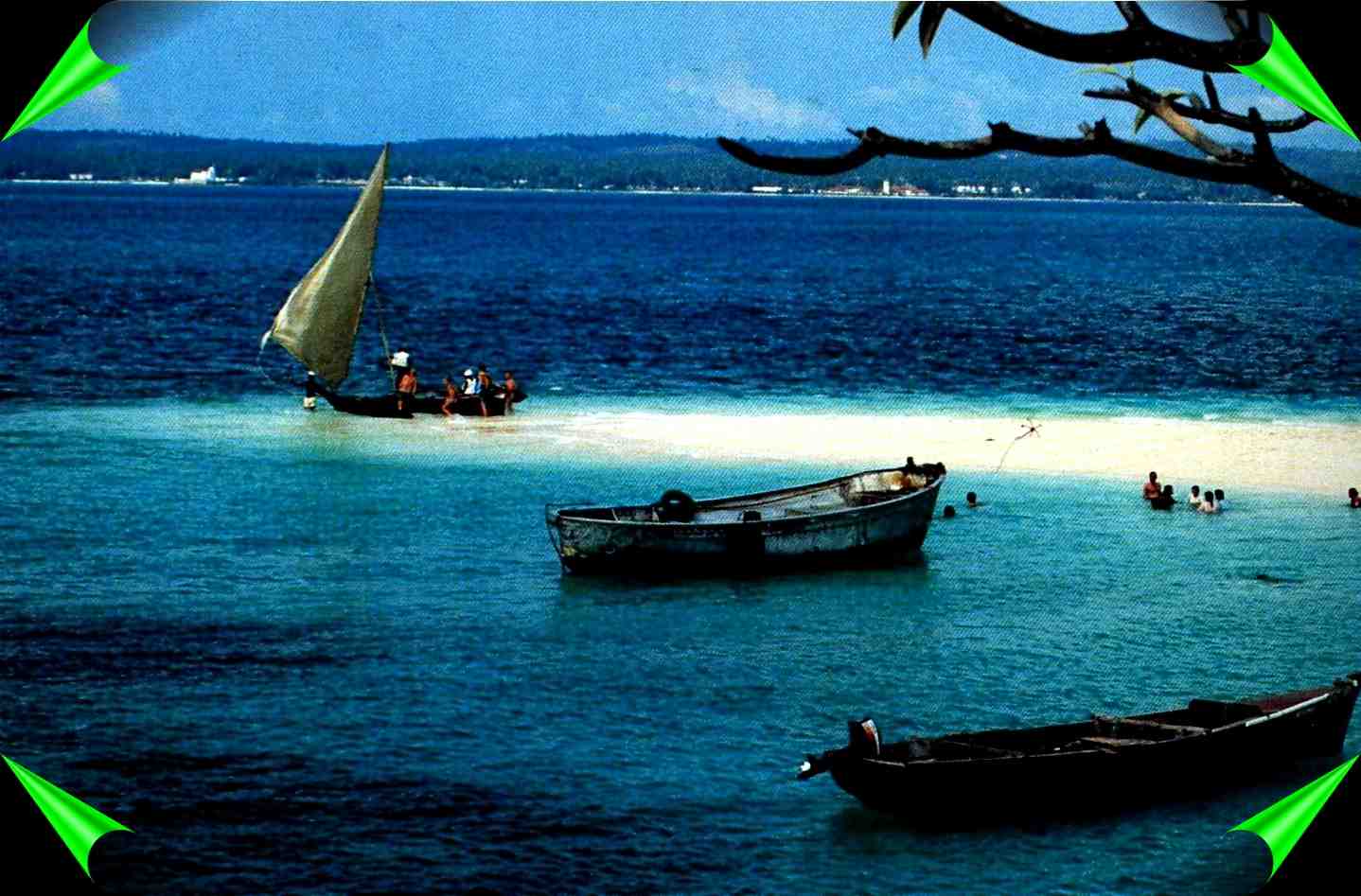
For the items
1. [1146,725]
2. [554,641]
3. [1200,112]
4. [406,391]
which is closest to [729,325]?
[406,391]

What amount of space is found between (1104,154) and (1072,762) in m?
13.7

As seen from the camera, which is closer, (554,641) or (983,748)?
(983,748)

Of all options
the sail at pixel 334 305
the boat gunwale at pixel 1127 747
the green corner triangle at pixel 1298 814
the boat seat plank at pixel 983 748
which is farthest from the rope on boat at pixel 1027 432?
the green corner triangle at pixel 1298 814

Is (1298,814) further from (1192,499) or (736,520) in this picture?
(1192,499)

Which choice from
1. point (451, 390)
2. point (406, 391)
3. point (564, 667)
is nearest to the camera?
point (564, 667)

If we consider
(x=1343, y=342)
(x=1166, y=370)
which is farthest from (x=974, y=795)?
(x=1343, y=342)

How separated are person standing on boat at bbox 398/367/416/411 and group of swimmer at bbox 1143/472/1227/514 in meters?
21.5

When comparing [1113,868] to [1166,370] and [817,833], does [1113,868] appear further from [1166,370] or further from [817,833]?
[1166,370]

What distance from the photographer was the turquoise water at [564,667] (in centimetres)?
2106

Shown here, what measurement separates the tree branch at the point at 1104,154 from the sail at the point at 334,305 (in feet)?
151

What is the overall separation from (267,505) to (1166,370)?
42925mm

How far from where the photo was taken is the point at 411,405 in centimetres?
5203

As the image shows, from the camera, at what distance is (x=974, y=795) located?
21.6 metres

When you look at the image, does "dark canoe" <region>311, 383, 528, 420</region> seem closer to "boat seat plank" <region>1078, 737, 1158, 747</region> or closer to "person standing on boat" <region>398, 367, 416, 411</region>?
"person standing on boat" <region>398, 367, 416, 411</region>
